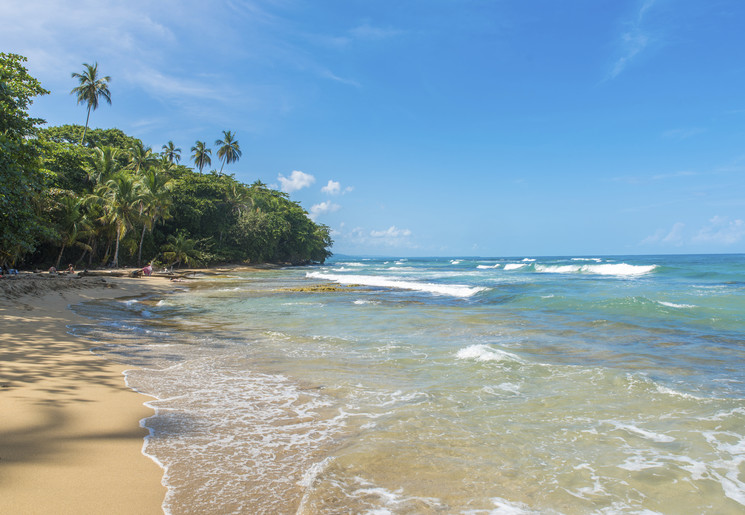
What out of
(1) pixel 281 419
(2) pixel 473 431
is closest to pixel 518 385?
(2) pixel 473 431

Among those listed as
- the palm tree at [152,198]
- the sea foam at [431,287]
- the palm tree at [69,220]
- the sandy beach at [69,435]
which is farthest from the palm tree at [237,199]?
the sandy beach at [69,435]

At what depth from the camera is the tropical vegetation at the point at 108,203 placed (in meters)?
12.7

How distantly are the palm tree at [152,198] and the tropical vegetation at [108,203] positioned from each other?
0.10 m

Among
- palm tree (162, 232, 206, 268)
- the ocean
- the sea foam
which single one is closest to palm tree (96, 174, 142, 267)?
palm tree (162, 232, 206, 268)

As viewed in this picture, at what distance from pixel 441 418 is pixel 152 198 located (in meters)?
35.8

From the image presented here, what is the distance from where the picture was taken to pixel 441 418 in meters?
4.55

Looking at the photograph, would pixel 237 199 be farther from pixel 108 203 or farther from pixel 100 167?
pixel 108 203

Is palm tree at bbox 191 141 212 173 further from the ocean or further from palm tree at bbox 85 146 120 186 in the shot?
the ocean

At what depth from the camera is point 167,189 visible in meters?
36.5

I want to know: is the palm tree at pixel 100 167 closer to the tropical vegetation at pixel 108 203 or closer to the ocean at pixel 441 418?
the tropical vegetation at pixel 108 203

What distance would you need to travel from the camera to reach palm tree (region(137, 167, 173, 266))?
33547mm

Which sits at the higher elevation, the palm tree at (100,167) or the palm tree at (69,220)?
the palm tree at (100,167)

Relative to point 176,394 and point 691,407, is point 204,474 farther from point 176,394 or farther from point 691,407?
point 691,407

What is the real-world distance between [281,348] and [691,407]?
671 cm
